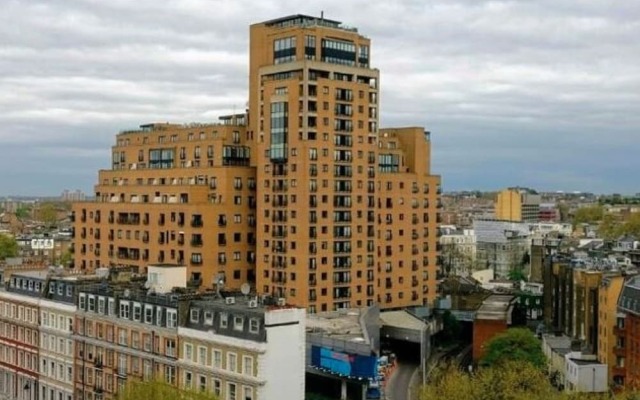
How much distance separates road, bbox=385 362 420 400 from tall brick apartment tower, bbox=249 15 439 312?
41.1 feet

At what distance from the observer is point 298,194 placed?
4712 inches

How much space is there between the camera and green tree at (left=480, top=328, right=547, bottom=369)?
97.6m

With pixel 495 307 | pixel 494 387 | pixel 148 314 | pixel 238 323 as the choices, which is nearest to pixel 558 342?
pixel 495 307

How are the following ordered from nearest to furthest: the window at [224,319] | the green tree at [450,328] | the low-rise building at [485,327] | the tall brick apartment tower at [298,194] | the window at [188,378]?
the window at [224,319]
the window at [188,378]
the low-rise building at [485,327]
the tall brick apartment tower at [298,194]
the green tree at [450,328]

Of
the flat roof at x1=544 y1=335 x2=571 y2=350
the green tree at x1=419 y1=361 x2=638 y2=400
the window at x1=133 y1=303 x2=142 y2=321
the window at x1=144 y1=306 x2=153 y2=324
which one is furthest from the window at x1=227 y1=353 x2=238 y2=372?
the flat roof at x1=544 y1=335 x2=571 y2=350

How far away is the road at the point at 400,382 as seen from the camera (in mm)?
102375

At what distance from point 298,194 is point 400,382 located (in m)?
27.8

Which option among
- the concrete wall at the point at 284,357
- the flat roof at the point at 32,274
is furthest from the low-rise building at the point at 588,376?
the flat roof at the point at 32,274

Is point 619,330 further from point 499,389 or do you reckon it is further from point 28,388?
point 28,388

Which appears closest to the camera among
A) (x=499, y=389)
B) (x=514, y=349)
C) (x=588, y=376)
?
(x=499, y=389)

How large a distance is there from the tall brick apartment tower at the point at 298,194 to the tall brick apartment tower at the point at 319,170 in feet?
0.50

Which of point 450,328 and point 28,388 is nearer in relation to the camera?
point 28,388

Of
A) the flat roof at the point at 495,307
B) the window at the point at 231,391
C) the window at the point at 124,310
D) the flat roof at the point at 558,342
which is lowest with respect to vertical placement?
the flat roof at the point at 558,342

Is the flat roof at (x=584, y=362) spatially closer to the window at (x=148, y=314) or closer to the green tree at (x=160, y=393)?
the window at (x=148, y=314)
